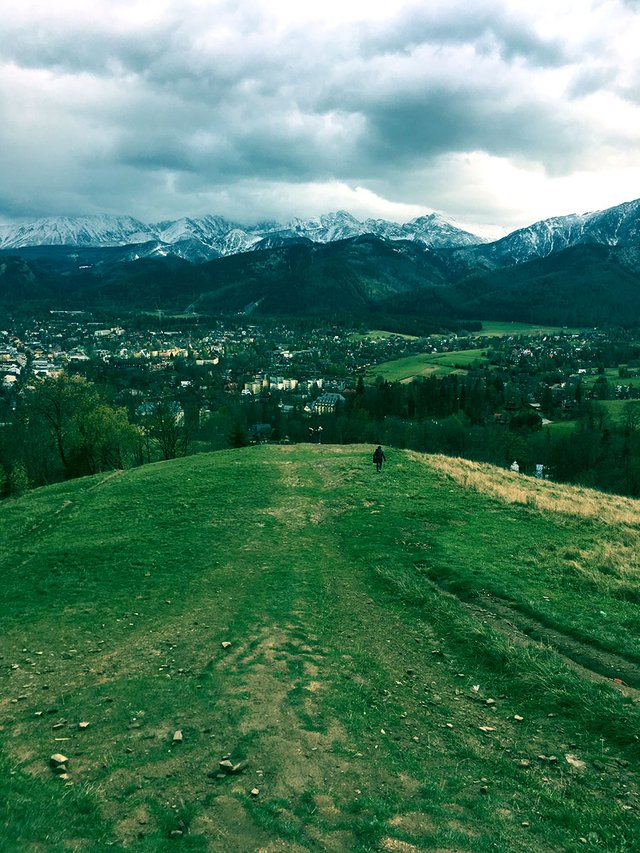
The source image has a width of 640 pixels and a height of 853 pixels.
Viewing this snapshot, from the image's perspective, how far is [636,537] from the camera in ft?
78.8

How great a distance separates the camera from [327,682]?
13.6 metres

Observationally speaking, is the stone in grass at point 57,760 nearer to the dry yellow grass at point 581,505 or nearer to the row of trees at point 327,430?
the dry yellow grass at point 581,505

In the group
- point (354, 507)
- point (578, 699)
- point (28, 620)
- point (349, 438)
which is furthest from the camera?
point (349, 438)

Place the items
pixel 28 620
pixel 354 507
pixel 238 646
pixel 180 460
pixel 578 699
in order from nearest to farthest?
pixel 578 699 → pixel 238 646 → pixel 28 620 → pixel 354 507 → pixel 180 460

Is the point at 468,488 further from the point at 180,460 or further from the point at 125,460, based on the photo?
the point at 125,460

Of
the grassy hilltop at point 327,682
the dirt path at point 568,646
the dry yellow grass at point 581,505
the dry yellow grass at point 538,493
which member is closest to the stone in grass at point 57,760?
the grassy hilltop at point 327,682

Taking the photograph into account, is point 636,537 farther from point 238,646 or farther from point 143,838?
point 143,838

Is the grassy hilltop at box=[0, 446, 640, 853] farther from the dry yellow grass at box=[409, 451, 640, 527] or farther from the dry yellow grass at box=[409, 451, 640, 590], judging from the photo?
the dry yellow grass at box=[409, 451, 640, 527]

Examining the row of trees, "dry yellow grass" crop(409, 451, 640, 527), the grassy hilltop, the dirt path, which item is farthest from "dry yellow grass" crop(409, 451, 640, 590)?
the row of trees

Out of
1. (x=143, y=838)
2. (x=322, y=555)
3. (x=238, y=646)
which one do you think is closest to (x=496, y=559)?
(x=322, y=555)

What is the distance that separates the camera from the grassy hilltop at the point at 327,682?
363 inches

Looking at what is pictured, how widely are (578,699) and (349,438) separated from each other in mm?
98120

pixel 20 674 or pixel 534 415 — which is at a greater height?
pixel 20 674

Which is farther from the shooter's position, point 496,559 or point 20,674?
point 496,559
